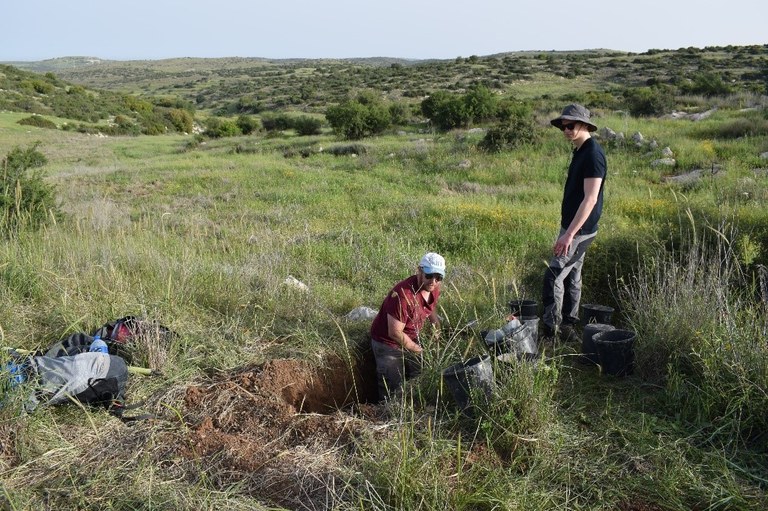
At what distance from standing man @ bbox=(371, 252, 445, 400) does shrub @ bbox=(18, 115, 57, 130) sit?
30.8m

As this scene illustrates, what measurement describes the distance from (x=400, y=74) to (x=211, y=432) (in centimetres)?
5658

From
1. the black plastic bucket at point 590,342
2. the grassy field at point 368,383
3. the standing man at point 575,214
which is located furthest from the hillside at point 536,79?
the black plastic bucket at point 590,342

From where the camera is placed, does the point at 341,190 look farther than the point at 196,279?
Yes

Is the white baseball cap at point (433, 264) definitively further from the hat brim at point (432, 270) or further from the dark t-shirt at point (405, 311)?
the dark t-shirt at point (405, 311)

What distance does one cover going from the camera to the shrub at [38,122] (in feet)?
96.0

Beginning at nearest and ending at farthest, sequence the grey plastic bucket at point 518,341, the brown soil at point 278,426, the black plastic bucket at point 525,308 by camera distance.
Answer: the brown soil at point 278,426 < the grey plastic bucket at point 518,341 < the black plastic bucket at point 525,308

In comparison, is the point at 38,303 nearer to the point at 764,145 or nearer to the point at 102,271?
the point at 102,271

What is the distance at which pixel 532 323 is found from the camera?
413 cm

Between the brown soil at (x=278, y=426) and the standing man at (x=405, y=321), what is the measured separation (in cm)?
29

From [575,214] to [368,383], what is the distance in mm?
2020

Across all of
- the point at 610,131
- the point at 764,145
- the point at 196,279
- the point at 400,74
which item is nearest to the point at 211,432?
the point at 196,279

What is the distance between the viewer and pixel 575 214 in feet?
14.9

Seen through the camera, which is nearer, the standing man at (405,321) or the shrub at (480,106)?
A: the standing man at (405,321)

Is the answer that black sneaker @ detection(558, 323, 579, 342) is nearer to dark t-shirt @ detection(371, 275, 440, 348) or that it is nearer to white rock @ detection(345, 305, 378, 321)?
dark t-shirt @ detection(371, 275, 440, 348)
